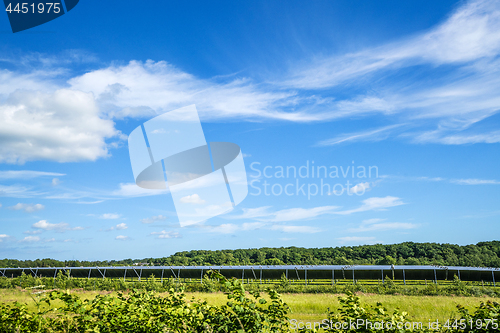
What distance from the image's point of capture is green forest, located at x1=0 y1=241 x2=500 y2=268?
74.5m

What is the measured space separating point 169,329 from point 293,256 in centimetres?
9556

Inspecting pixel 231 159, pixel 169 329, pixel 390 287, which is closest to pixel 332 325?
Result: pixel 169 329

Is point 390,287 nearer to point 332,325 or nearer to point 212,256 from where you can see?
point 332,325

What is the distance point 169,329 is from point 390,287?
2980 cm

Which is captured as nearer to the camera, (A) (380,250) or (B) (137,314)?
(B) (137,314)

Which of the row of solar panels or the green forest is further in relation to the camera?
the green forest

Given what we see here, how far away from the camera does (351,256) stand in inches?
3573

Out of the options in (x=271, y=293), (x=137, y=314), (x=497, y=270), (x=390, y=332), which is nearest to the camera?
(x=390, y=332)

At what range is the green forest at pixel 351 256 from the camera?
74.5 m

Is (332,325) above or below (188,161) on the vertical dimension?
below

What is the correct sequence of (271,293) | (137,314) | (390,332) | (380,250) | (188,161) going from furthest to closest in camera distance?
1. (380,250)
2. (188,161)
3. (137,314)
4. (271,293)
5. (390,332)

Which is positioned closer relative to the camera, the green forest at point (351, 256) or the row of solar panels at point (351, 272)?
the row of solar panels at point (351, 272)

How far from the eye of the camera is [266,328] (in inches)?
181

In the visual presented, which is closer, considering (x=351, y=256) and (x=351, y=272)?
(x=351, y=272)
